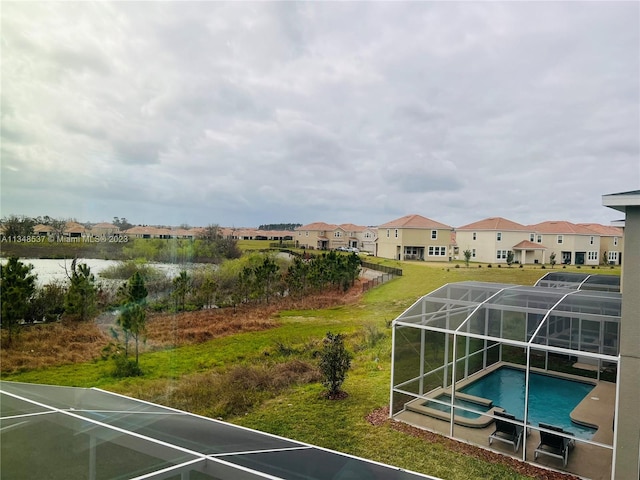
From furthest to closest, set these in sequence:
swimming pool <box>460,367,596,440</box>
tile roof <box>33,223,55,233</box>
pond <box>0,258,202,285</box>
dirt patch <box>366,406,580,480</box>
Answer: tile roof <box>33,223,55,233</box> → pond <box>0,258,202,285</box> → swimming pool <box>460,367,596,440</box> → dirt patch <box>366,406,580,480</box>

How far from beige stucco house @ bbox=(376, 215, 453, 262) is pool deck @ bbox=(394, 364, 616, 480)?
5426 mm

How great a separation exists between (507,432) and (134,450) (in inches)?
171

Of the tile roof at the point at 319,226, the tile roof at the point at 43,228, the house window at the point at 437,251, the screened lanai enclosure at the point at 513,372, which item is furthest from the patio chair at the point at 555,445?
the tile roof at the point at 43,228

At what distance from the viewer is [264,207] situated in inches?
527

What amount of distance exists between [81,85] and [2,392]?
7.39 m

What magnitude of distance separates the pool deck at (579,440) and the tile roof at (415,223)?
20.1ft

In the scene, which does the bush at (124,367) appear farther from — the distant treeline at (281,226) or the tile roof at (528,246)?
the tile roof at (528,246)

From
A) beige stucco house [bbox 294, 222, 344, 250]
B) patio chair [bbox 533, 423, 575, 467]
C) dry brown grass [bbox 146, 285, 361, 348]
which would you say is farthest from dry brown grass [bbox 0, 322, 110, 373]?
patio chair [bbox 533, 423, 575, 467]

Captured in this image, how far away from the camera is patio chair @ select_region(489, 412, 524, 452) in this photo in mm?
4910

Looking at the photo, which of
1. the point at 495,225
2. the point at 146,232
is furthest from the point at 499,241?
the point at 146,232

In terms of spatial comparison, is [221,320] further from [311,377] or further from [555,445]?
[555,445]

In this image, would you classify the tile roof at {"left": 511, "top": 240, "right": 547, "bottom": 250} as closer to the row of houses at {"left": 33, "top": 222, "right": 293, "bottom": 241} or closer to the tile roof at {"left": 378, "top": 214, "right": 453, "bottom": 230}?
the tile roof at {"left": 378, "top": 214, "right": 453, "bottom": 230}

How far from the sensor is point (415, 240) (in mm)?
12008

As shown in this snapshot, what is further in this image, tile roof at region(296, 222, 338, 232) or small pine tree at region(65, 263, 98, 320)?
tile roof at region(296, 222, 338, 232)
